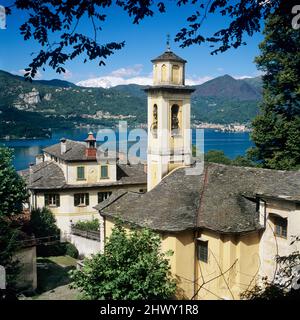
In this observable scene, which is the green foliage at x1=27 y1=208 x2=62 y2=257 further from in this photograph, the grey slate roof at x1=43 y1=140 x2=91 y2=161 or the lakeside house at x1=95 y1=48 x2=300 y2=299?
the lakeside house at x1=95 y1=48 x2=300 y2=299

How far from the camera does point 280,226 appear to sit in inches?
679

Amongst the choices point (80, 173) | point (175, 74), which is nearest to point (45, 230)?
point (80, 173)

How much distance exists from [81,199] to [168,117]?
45.1 ft

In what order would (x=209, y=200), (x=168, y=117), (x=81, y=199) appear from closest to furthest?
1. (x=209, y=200)
2. (x=168, y=117)
3. (x=81, y=199)

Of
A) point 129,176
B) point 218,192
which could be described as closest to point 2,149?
point 129,176

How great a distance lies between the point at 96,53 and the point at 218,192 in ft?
44.3

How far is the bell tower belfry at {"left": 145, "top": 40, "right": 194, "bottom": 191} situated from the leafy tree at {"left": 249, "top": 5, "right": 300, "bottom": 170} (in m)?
6.05

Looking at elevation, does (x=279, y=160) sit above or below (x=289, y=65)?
below

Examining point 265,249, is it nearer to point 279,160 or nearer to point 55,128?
point 279,160

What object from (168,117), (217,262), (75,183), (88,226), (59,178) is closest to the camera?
(217,262)

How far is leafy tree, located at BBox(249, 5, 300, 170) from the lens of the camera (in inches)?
1001

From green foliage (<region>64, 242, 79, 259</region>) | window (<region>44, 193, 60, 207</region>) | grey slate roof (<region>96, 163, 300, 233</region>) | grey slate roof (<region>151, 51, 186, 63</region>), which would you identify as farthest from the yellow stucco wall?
window (<region>44, 193, 60, 207</region>)

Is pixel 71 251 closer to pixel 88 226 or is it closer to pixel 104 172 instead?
pixel 88 226

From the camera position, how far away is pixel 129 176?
118ft
